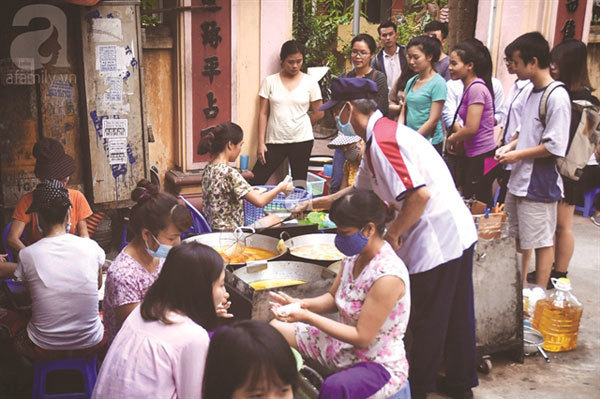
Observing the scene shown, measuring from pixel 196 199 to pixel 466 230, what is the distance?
407cm

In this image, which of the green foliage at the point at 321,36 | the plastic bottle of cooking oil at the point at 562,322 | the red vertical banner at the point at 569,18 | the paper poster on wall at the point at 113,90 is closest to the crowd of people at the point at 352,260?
the plastic bottle of cooking oil at the point at 562,322

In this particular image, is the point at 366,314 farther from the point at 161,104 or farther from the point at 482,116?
the point at 161,104

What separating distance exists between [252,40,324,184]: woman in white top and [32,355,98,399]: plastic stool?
4049 millimetres

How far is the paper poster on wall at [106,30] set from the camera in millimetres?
5289

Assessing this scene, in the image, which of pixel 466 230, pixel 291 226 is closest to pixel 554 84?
pixel 466 230

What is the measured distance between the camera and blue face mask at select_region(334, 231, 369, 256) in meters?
2.88

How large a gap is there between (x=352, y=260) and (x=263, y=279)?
1.04 m

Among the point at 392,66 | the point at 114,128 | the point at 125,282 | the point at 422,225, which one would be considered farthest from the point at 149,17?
the point at 422,225

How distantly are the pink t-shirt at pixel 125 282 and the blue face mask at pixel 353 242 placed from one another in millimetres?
927

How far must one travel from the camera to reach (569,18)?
352 inches

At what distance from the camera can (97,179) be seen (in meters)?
5.53

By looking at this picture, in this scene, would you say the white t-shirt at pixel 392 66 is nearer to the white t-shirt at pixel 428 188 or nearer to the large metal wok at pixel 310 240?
the large metal wok at pixel 310 240

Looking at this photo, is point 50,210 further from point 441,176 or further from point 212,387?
point 441,176

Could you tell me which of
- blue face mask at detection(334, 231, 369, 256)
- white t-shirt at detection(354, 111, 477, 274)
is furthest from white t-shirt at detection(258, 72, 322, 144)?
blue face mask at detection(334, 231, 369, 256)
